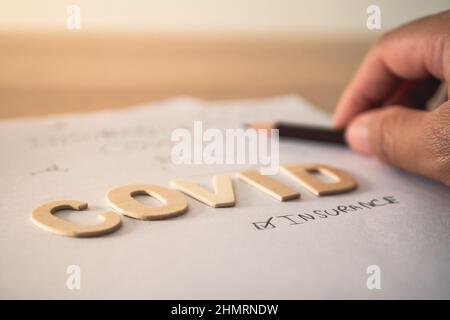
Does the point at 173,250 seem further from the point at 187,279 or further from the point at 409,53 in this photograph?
the point at 409,53

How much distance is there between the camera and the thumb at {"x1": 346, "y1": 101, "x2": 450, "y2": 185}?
50 cm

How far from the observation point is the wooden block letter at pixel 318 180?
20.9 inches

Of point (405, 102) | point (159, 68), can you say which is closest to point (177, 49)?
point (159, 68)

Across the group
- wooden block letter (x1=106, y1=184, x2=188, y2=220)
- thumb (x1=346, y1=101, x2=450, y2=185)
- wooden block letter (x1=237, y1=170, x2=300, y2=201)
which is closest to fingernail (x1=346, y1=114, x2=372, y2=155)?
thumb (x1=346, y1=101, x2=450, y2=185)

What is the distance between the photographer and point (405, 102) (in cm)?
76

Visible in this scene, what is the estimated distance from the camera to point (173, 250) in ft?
1.30

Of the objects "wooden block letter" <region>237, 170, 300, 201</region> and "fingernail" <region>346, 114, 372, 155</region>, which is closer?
"wooden block letter" <region>237, 170, 300, 201</region>

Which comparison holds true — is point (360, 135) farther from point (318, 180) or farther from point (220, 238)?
point (220, 238)

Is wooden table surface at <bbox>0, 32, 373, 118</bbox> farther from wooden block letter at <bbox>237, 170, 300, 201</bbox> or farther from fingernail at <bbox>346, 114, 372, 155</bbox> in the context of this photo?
wooden block letter at <bbox>237, 170, 300, 201</bbox>

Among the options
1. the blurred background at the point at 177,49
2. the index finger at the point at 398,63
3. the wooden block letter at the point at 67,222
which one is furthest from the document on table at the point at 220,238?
the blurred background at the point at 177,49

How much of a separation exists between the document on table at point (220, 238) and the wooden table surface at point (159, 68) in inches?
13.8

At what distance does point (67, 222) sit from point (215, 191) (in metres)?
0.16

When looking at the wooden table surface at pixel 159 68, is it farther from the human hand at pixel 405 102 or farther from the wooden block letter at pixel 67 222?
the wooden block letter at pixel 67 222
